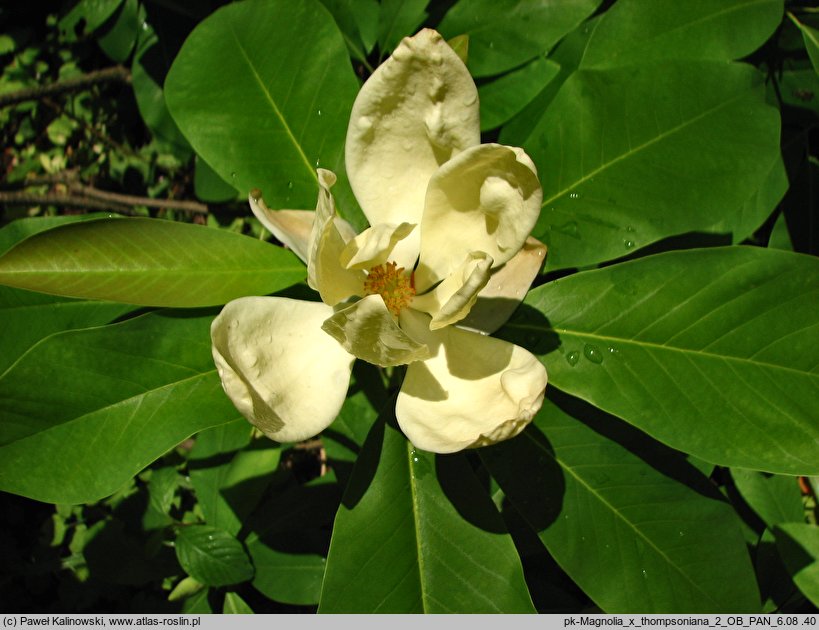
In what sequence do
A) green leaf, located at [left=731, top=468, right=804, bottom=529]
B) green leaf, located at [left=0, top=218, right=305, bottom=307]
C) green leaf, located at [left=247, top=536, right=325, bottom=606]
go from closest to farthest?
green leaf, located at [left=0, top=218, right=305, bottom=307]
green leaf, located at [left=731, top=468, right=804, bottom=529]
green leaf, located at [left=247, top=536, right=325, bottom=606]

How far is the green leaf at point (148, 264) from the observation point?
113 cm

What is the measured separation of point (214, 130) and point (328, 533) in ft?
4.02

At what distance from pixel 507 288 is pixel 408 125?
36 centimetres

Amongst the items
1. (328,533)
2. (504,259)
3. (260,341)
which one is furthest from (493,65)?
(328,533)

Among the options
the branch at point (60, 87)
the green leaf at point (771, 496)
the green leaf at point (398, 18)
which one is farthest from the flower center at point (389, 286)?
the branch at point (60, 87)

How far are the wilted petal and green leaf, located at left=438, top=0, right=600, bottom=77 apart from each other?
0.63m

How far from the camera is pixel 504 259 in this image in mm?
1217

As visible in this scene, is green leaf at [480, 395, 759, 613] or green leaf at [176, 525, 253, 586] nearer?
green leaf at [480, 395, 759, 613]

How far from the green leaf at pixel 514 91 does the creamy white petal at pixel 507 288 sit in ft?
1.59

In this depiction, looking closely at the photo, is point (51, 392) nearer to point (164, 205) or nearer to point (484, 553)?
point (484, 553)

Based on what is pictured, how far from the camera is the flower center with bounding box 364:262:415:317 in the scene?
53.3 inches

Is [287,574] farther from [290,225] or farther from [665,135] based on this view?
[665,135]

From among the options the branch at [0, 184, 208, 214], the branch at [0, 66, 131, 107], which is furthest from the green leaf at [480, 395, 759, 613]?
the branch at [0, 66, 131, 107]

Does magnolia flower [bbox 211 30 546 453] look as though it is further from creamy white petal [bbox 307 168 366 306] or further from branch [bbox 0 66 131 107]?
branch [bbox 0 66 131 107]
